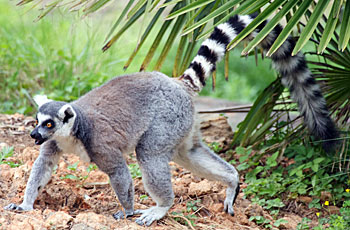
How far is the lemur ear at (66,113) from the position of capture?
13.1ft

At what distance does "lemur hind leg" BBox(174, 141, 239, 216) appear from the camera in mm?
4496

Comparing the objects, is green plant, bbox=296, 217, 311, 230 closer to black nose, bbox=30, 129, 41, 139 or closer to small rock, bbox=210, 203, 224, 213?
small rock, bbox=210, 203, 224, 213

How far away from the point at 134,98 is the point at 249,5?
1.31 meters

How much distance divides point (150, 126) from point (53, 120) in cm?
83

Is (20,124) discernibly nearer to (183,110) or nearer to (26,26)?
(183,110)

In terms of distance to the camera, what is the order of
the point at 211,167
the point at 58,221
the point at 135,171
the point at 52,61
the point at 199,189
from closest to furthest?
the point at 58,221 < the point at 211,167 < the point at 199,189 < the point at 135,171 < the point at 52,61

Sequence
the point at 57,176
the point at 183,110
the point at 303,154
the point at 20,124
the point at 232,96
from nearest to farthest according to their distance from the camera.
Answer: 1. the point at 183,110
2. the point at 57,176
3. the point at 303,154
4. the point at 20,124
5. the point at 232,96

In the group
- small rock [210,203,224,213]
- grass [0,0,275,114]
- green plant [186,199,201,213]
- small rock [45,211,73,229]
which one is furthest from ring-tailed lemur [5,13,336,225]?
grass [0,0,275,114]

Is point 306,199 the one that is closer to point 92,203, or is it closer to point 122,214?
point 122,214

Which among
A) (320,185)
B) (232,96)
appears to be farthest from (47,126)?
(232,96)

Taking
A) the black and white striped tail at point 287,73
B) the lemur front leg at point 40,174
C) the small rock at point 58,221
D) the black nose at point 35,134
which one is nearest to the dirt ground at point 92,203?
the small rock at point 58,221

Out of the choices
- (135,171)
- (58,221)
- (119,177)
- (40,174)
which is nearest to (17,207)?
(40,174)

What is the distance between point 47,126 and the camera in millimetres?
3953

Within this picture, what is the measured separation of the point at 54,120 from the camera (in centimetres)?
398
